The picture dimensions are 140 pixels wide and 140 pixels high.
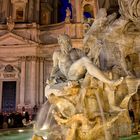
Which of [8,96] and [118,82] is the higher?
[8,96]

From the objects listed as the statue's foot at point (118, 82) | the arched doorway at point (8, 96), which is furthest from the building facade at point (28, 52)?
the statue's foot at point (118, 82)

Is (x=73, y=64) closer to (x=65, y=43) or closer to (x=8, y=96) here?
(x=65, y=43)

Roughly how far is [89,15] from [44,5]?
4700mm

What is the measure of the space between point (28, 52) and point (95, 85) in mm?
18360

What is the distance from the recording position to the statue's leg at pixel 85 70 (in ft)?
12.4

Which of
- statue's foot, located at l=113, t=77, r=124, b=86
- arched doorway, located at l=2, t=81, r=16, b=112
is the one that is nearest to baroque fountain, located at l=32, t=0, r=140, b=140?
statue's foot, located at l=113, t=77, r=124, b=86

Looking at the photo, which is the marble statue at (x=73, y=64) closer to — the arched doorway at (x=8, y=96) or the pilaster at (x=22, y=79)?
the pilaster at (x=22, y=79)

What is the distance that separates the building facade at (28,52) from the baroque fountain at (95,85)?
52.4ft

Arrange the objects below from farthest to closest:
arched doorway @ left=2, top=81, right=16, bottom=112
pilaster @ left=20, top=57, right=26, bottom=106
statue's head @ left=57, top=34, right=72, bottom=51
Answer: arched doorway @ left=2, top=81, right=16, bottom=112 → pilaster @ left=20, top=57, right=26, bottom=106 → statue's head @ left=57, top=34, right=72, bottom=51

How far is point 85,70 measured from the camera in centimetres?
406

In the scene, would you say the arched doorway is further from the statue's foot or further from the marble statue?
the statue's foot

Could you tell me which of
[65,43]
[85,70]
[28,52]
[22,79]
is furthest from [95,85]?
[28,52]

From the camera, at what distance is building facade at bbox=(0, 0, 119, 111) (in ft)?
69.1

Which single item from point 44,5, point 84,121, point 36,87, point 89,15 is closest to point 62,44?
point 84,121
